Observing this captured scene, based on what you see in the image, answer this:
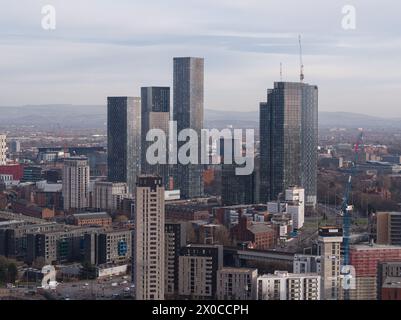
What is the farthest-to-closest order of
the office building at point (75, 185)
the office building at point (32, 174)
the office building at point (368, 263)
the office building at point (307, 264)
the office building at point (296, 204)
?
the office building at point (32, 174)
the office building at point (75, 185)
the office building at point (296, 204)
the office building at point (307, 264)
the office building at point (368, 263)

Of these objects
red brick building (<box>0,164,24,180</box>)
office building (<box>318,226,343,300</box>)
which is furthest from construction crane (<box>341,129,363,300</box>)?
red brick building (<box>0,164,24,180</box>)

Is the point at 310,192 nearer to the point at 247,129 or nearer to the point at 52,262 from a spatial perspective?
the point at 247,129

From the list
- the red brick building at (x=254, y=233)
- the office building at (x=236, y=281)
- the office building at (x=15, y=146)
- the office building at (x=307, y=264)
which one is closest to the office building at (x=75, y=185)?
the office building at (x=15, y=146)

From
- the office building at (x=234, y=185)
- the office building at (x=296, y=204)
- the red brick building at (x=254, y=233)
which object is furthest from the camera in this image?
the office building at (x=234, y=185)

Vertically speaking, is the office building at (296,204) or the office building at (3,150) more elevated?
the office building at (3,150)

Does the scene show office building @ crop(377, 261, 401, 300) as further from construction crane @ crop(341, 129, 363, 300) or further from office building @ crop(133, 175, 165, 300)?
office building @ crop(133, 175, 165, 300)

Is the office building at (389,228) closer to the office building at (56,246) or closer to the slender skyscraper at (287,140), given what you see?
the office building at (56,246)

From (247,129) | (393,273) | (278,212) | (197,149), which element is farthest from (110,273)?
(197,149)

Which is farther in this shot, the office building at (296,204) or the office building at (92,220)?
the office building at (296,204)

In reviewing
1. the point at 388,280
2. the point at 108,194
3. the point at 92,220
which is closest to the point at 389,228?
the point at 388,280
